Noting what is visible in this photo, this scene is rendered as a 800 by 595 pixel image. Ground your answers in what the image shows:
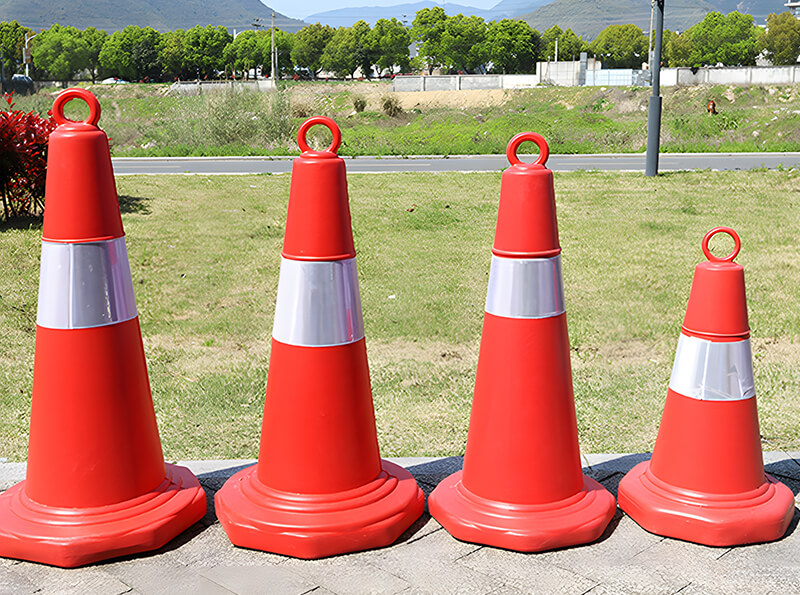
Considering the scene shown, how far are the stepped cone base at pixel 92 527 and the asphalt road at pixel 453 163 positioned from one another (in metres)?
16.2

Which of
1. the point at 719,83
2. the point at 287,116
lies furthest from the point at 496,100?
the point at 287,116

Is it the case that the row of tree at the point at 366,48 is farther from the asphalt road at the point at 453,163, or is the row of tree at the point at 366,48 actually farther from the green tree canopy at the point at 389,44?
the asphalt road at the point at 453,163

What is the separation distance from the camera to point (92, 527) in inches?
120

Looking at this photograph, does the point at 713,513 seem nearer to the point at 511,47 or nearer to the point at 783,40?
the point at 783,40

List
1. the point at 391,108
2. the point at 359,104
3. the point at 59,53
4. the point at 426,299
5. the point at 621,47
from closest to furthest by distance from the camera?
the point at 426,299, the point at 391,108, the point at 359,104, the point at 621,47, the point at 59,53

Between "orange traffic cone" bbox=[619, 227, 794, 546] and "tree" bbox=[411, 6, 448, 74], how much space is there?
108125mm

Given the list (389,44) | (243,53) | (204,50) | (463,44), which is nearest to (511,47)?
(463,44)

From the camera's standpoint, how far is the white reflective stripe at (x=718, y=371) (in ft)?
10.7

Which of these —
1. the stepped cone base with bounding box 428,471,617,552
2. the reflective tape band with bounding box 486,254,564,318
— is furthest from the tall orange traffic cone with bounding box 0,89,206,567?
the reflective tape band with bounding box 486,254,564,318

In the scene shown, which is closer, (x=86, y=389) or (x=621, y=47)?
(x=86, y=389)

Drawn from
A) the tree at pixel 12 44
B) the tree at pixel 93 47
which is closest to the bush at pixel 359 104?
the tree at pixel 12 44

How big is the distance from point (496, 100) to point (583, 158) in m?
39.3

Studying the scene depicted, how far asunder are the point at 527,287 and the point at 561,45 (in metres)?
125

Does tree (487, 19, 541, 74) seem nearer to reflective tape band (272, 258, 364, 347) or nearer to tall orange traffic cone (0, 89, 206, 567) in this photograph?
reflective tape band (272, 258, 364, 347)
